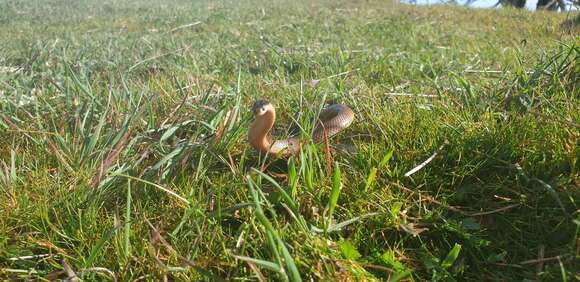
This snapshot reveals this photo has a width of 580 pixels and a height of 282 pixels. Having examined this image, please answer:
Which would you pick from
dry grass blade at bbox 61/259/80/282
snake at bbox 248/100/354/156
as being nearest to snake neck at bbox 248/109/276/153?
snake at bbox 248/100/354/156

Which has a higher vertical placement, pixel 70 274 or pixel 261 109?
pixel 261 109

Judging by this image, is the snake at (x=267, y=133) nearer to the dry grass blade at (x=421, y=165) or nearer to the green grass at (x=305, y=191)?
the green grass at (x=305, y=191)

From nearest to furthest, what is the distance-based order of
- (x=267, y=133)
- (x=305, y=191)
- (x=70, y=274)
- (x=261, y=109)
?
(x=70, y=274)
(x=305, y=191)
(x=261, y=109)
(x=267, y=133)

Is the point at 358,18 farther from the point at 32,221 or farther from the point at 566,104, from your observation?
the point at 32,221

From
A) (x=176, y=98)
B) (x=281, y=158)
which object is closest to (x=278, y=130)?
(x=281, y=158)

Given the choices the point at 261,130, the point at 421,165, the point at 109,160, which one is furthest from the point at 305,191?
the point at 109,160

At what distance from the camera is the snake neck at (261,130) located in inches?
80.4

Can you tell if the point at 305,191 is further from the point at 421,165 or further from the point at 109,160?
the point at 109,160

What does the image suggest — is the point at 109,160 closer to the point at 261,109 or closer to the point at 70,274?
the point at 70,274

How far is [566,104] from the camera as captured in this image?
2.15 meters

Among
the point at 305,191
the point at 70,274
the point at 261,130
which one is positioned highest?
the point at 261,130

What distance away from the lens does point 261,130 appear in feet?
6.80

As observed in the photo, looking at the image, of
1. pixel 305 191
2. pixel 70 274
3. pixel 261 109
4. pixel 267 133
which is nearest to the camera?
pixel 70 274

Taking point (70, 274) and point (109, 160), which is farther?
point (109, 160)
